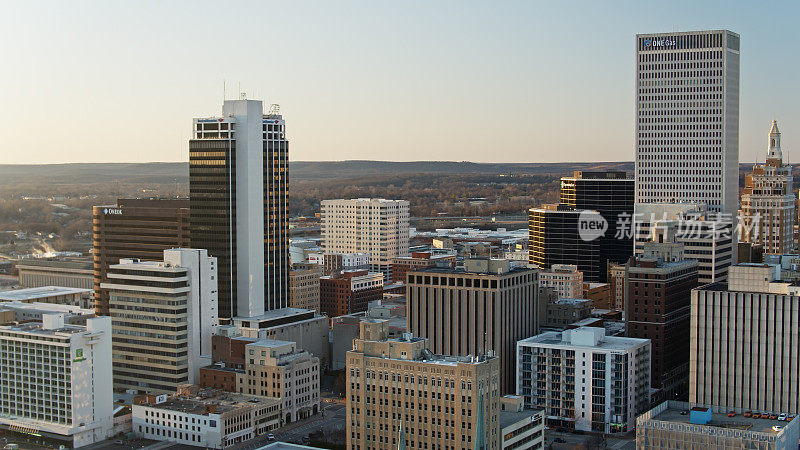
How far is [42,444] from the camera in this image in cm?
9038

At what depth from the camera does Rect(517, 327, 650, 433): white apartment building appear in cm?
9281

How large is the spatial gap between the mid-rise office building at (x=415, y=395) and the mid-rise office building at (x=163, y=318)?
28627 millimetres

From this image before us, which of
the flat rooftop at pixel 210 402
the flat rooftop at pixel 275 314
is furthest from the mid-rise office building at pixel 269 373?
the flat rooftop at pixel 275 314

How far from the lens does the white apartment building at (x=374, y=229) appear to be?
182875mm

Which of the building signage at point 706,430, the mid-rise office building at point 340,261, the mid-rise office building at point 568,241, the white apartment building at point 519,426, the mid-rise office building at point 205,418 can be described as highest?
the mid-rise office building at point 568,241

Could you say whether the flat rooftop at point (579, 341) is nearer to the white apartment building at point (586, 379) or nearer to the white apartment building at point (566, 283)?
the white apartment building at point (586, 379)

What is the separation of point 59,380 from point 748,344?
191 ft

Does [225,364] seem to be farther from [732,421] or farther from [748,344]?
[748,344]

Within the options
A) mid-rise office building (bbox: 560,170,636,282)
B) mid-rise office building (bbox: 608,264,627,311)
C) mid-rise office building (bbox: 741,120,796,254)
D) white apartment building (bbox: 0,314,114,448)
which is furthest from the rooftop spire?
white apartment building (bbox: 0,314,114,448)

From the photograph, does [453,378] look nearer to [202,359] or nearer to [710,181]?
[202,359]

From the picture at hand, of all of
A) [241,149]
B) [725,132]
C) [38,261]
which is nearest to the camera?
[241,149]

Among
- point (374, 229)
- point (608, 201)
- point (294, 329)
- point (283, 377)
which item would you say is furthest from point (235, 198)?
point (608, 201)

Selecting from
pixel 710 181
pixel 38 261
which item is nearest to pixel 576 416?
pixel 710 181

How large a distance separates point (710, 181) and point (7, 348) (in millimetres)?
94067
